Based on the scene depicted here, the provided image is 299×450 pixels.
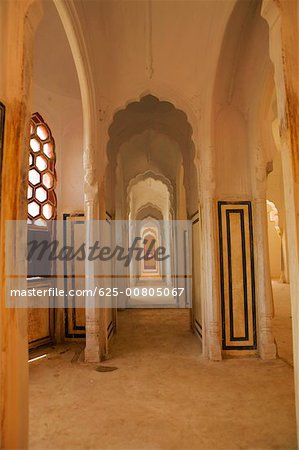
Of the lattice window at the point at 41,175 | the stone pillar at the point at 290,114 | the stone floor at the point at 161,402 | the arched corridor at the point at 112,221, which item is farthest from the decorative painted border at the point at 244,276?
the lattice window at the point at 41,175

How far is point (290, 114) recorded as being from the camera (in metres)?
2.30

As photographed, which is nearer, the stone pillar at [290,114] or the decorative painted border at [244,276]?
the stone pillar at [290,114]

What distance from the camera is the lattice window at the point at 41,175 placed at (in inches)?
226

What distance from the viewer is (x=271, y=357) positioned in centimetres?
477

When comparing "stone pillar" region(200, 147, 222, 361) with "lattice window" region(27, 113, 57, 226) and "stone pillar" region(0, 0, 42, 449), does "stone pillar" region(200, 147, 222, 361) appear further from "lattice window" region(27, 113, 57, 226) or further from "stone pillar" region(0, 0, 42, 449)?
"stone pillar" region(0, 0, 42, 449)

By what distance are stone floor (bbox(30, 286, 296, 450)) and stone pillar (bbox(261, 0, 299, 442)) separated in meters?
0.84

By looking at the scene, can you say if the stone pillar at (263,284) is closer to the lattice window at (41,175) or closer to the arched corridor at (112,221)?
the arched corridor at (112,221)

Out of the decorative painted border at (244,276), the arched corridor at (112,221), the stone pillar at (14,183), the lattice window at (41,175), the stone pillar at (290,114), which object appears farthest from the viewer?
the lattice window at (41,175)

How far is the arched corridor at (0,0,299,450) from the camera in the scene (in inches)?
81.5

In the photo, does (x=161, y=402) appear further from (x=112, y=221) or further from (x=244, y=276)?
(x=112, y=221)

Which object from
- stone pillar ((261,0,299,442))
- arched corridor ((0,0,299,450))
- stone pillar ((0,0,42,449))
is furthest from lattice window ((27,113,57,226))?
stone pillar ((261,0,299,442))

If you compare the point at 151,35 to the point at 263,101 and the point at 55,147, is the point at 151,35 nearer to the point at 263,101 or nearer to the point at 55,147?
the point at 263,101

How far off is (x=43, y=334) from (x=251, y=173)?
4081 mm

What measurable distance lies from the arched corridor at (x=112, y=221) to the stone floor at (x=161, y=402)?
0.07 ft
